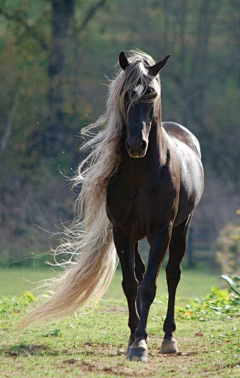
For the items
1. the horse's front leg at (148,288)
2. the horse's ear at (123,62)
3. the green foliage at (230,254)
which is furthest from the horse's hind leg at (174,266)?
the green foliage at (230,254)

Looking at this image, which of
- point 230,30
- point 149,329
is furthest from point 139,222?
point 230,30

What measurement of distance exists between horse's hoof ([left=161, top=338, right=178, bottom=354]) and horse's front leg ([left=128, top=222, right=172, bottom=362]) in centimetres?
56

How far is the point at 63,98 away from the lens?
75.4ft

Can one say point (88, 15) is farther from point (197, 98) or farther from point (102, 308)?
point (102, 308)

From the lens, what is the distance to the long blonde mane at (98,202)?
5.12m

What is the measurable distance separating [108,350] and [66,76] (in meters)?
18.5

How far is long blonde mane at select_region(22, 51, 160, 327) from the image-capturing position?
16.8 ft

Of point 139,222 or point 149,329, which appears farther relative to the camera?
point 149,329

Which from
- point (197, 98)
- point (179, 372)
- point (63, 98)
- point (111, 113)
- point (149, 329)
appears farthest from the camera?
point (197, 98)

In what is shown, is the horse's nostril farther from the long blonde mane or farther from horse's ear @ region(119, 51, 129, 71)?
horse's ear @ region(119, 51, 129, 71)

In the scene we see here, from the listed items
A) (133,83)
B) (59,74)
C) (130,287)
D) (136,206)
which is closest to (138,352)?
(130,287)

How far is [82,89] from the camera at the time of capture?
23516 millimetres

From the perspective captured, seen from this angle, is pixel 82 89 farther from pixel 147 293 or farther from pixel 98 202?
pixel 147 293

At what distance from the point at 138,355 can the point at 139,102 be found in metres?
1.85
